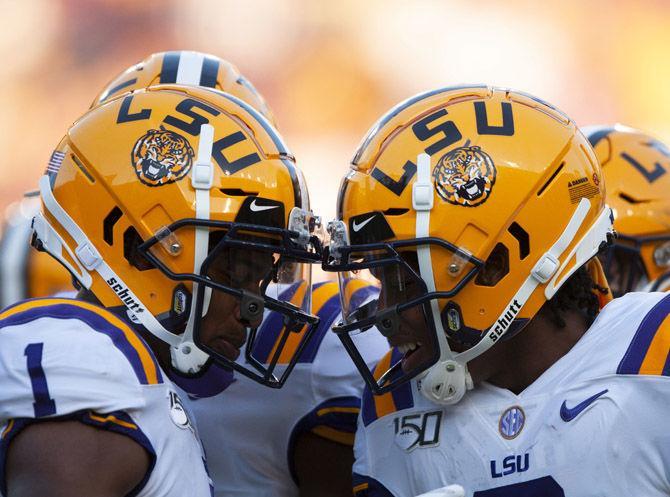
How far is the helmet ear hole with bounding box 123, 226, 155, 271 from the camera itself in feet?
7.48

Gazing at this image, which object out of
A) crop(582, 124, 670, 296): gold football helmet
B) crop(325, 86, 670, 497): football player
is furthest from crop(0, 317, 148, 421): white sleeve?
crop(582, 124, 670, 296): gold football helmet

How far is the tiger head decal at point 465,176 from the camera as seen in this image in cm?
218

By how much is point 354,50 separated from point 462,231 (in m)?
5.74

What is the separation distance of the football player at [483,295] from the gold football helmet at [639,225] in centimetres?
121

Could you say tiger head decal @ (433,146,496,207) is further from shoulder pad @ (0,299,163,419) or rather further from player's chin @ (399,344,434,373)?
shoulder pad @ (0,299,163,419)

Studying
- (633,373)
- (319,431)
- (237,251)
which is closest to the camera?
(633,373)

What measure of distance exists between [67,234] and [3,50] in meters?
5.51

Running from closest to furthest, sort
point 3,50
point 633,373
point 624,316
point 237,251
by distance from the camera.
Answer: point 633,373 → point 624,316 → point 237,251 → point 3,50

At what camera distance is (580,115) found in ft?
25.0

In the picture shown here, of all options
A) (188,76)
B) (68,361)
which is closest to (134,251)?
(68,361)

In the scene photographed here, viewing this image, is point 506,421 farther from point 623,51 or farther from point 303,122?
point 623,51

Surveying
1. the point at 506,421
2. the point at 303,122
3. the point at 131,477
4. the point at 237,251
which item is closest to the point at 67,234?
the point at 237,251

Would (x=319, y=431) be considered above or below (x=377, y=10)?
below

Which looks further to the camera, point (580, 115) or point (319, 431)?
point (580, 115)
